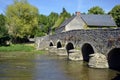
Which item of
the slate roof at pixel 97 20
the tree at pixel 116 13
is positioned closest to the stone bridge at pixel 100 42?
the slate roof at pixel 97 20

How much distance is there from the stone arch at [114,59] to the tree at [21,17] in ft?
86.1

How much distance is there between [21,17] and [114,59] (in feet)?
92.1

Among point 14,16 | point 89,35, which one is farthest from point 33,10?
point 89,35

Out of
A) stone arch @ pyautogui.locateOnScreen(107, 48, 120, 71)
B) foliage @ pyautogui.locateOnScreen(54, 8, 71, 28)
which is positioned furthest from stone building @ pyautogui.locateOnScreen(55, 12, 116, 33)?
stone arch @ pyautogui.locateOnScreen(107, 48, 120, 71)

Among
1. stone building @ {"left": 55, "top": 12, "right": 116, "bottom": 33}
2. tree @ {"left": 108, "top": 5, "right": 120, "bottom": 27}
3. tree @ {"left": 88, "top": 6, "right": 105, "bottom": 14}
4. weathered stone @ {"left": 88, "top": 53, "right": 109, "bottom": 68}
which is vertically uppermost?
tree @ {"left": 88, "top": 6, "right": 105, "bottom": 14}

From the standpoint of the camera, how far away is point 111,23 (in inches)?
1736

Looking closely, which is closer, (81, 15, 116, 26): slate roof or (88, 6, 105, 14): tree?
(81, 15, 116, 26): slate roof

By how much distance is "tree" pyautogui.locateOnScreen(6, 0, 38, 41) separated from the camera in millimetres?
47219

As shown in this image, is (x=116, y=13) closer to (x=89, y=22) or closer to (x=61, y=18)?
(x=61, y=18)

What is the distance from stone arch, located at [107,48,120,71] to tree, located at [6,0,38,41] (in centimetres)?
2625

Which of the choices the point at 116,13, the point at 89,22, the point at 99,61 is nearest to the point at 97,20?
the point at 89,22

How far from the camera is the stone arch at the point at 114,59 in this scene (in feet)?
74.2

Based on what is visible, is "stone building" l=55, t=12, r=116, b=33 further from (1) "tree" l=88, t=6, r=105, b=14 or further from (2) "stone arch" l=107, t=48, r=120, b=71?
(2) "stone arch" l=107, t=48, r=120, b=71

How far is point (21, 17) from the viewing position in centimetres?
4806
